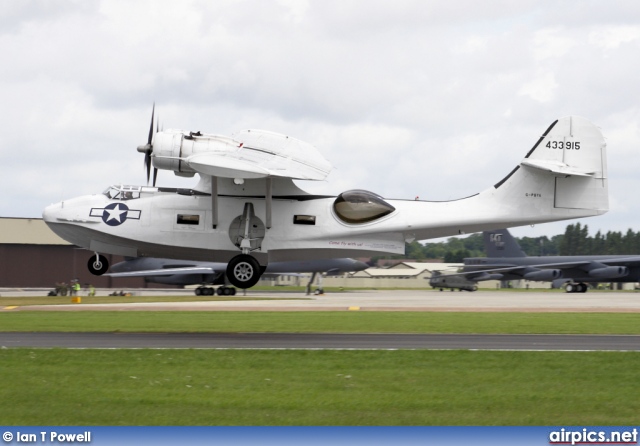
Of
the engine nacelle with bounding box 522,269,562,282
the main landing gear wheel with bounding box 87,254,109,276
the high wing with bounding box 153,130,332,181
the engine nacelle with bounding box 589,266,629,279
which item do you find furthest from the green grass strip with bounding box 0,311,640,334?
the engine nacelle with bounding box 522,269,562,282

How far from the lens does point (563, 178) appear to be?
28.6 m

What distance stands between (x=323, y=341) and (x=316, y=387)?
9790mm

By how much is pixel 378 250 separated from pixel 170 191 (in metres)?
7.08

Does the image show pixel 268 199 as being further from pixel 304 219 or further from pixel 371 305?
pixel 371 305

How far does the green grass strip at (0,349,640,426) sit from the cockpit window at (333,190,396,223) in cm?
624

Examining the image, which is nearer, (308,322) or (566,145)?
(566,145)

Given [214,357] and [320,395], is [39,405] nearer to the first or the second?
[320,395]

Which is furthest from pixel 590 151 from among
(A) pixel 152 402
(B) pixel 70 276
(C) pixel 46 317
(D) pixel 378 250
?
(B) pixel 70 276

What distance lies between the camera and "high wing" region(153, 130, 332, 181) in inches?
1064

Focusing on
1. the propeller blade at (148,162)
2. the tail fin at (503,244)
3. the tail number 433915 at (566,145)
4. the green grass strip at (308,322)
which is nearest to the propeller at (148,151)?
the propeller blade at (148,162)

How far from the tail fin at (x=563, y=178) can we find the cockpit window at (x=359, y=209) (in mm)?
3892

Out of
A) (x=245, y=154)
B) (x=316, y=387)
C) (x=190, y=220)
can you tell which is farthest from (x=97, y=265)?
(x=316, y=387)

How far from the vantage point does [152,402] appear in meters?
16.0

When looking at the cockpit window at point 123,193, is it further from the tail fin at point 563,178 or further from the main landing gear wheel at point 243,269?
the tail fin at point 563,178
